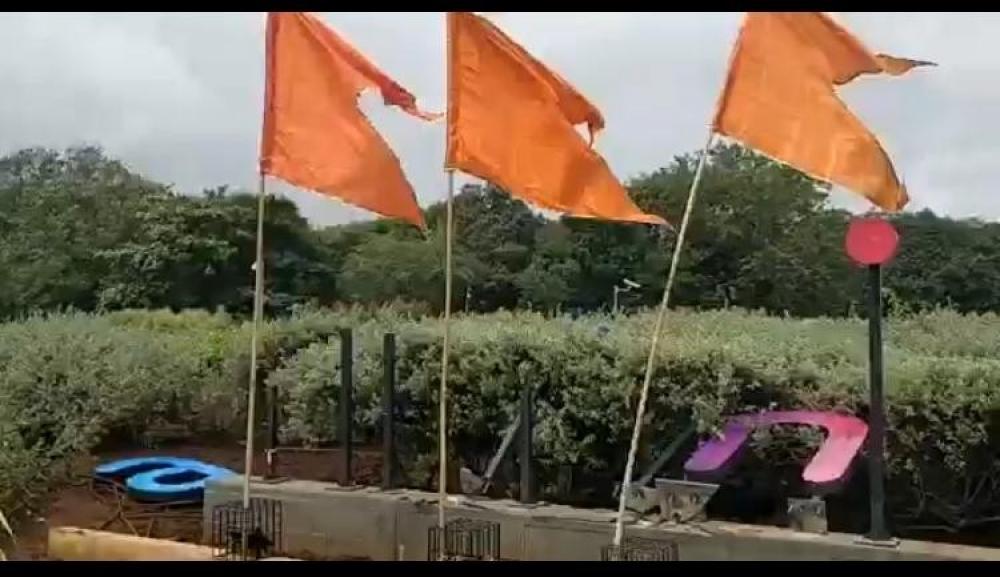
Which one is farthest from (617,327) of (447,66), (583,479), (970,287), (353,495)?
(970,287)

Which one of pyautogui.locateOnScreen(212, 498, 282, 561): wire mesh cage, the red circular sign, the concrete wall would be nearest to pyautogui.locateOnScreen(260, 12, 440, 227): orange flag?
the concrete wall

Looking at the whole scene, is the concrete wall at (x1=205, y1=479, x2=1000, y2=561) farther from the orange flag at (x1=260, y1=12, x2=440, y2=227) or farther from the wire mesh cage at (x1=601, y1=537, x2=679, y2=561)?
the orange flag at (x1=260, y1=12, x2=440, y2=227)

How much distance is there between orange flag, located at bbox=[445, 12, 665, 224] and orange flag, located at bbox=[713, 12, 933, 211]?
747 millimetres

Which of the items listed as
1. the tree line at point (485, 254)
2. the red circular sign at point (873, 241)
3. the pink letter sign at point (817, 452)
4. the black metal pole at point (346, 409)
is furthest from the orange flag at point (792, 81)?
the tree line at point (485, 254)

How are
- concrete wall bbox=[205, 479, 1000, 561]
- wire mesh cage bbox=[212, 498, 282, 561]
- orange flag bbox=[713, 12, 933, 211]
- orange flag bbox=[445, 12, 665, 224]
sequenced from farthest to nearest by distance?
wire mesh cage bbox=[212, 498, 282, 561] → orange flag bbox=[445, 12, 665, 224] → concrete wall bbox=[205, 479, 1000, 561] → orange flag bbox=[713, 12, 933, 211]

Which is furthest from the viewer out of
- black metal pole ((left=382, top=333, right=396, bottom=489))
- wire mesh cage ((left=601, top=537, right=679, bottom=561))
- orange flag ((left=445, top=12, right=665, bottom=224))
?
black metal pole ((left=382, top=333, right=396, bottom=489))

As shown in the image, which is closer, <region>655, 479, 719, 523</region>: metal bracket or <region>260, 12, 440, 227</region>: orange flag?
<region>655, 479, 719, 523</region>: metal bracket

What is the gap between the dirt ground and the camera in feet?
24.9

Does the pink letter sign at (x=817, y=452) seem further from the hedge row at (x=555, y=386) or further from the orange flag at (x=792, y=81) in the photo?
the orange flag at (x=792, y=81)

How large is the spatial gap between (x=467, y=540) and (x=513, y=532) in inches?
10.3

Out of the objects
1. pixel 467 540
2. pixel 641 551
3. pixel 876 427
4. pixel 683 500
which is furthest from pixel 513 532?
pixel 876 427

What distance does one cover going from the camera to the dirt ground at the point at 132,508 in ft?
24.9

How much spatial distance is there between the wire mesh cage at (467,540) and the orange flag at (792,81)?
8.32 feet
